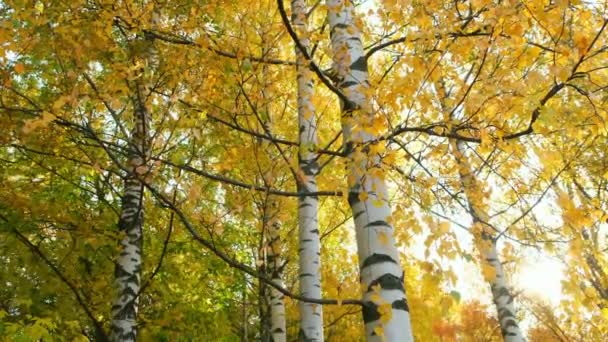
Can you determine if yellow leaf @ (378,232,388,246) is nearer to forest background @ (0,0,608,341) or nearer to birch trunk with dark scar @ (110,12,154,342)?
forest background @ (0,0,608,341)

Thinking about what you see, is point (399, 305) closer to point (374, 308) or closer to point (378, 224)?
point (374, 308)

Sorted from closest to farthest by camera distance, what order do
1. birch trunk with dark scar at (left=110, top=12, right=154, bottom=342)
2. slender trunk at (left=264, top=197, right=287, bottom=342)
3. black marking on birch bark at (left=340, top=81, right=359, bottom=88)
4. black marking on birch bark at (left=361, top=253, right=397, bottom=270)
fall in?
black marking on birch bark at (left=361, top=253, right=397, bottom=270) → black marking on birch bark at (left=340, top=81, right=359, bottom=88) → birch trunk with dark scar at (left=110, top=12, right=154, bottom=342) → slender trunk at (left=264, top=197, right=287, bottom=342)

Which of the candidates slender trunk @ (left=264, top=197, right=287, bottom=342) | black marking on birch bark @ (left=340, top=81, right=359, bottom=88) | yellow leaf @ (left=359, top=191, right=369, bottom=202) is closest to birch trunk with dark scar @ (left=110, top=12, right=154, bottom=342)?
slender trunk @ (left=264, top=197, right=287, bottom=342)

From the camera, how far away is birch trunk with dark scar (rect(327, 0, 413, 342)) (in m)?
2.17

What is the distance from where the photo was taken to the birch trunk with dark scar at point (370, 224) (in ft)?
7.12

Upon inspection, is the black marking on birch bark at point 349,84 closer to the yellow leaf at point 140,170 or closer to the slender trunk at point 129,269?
the yellow leaf at point 140,170

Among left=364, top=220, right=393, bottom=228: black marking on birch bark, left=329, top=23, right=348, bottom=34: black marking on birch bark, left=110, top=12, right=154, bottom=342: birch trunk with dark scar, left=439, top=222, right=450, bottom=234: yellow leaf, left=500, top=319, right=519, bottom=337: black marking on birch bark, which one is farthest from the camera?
left=500, top=319, right=519, bottom=337: black marking on birch bark

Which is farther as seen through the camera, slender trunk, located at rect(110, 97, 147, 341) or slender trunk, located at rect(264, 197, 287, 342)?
slender trunk, located at rect(264, 197, 287, 342)

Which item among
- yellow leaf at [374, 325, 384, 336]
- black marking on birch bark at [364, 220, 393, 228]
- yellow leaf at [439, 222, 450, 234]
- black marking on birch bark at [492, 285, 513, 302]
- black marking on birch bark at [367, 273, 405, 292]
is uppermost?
black marking on birch bark at [492, 285, 513, 302]

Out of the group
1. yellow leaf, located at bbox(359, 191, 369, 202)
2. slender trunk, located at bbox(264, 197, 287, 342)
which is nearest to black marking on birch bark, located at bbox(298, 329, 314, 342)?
slender trunk, located at bbox(264, 197, 287, 342)

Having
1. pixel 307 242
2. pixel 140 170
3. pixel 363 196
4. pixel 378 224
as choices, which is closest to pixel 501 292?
pixel 307 242

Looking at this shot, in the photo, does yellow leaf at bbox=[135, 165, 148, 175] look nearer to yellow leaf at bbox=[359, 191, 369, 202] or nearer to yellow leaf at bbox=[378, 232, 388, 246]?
yellow leaf at bbox=[359, 191, 369, 202]

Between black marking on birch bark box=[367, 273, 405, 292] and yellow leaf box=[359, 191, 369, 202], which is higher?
yellow leaf box=[359, 191, 369, 202]

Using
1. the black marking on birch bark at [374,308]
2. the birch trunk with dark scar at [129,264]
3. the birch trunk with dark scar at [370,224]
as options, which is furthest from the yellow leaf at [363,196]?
the birch trunk with dark scar at [129,264]
